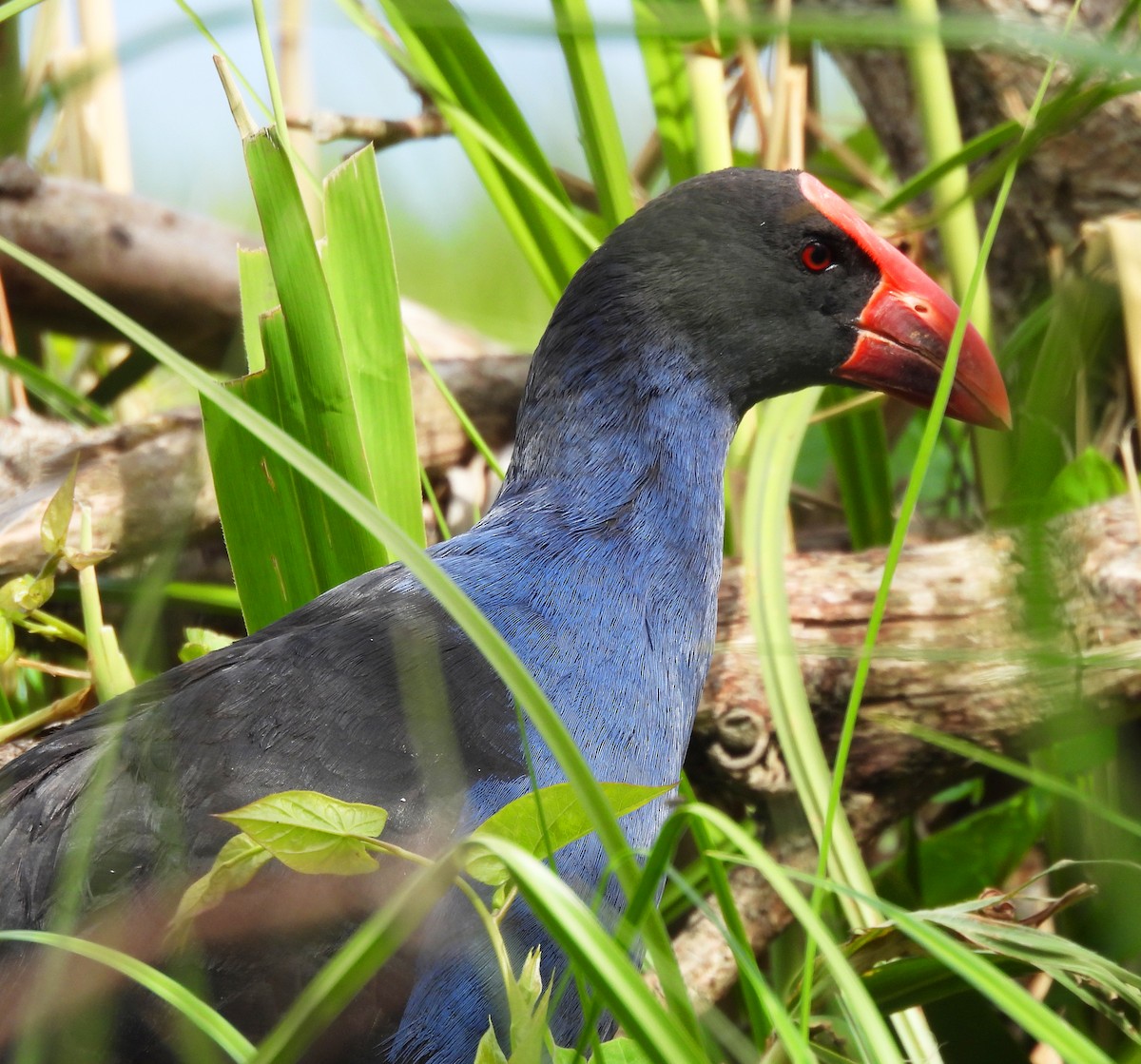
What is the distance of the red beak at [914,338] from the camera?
149 cm

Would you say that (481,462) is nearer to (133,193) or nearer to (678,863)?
(678,863)

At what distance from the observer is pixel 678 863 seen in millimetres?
2035

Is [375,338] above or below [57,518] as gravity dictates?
above

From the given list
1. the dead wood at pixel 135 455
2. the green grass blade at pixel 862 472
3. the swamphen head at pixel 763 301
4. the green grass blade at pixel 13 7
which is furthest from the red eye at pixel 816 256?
the green grass blade at pixel 13 7

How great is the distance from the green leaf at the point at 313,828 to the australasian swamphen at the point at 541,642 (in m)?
0.23

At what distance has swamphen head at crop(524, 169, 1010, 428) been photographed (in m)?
1.45

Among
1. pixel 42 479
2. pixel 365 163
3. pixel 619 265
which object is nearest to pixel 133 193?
pixel 42 479

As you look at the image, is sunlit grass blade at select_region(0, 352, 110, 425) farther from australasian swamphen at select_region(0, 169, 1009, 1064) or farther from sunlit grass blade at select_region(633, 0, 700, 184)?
sunlit grass blade at select_region(633, 0, 700, 184)

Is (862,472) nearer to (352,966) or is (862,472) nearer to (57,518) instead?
(57,518)

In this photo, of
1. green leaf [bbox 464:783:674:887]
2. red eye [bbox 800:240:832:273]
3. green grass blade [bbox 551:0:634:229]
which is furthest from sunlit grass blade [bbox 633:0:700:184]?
green leaf [bbox 464:783:674:887]

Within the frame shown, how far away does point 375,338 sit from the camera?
1.57 m

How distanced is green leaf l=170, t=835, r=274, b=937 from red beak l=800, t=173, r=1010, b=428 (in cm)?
93

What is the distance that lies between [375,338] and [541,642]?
497mm

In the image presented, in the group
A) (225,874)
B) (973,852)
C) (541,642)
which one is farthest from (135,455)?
(973,852)
